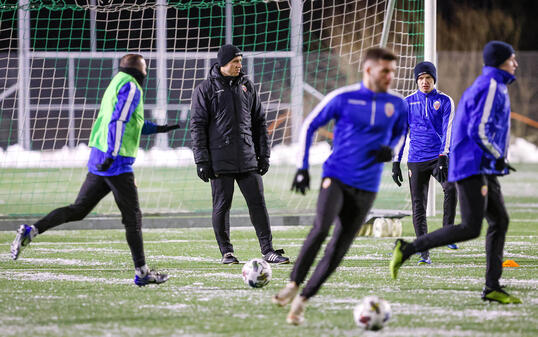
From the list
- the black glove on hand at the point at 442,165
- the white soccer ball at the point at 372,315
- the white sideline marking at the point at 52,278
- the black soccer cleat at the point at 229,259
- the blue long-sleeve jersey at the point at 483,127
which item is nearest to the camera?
the white soccer ball at the point at 372,315

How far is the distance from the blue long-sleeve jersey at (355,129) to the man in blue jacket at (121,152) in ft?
5.57

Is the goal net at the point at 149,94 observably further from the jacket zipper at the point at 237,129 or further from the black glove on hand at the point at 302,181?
the black glove on hand at the point at 302,181

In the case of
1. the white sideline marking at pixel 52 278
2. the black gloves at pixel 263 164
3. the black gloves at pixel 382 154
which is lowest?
the white sideline marking at pixel 52 278

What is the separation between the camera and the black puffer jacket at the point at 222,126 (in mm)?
8461

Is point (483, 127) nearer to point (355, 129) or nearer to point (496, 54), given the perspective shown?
point (496, 54)

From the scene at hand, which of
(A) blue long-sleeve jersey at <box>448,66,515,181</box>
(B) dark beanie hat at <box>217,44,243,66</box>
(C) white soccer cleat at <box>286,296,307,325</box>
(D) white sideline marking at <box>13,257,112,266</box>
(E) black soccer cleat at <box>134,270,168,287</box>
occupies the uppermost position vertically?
(B) dark beanie hat at <box>217,44,243,66</box>

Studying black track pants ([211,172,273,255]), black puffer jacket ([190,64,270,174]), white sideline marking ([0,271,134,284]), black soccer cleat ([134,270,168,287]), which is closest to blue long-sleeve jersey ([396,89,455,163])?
black track pants ([211,172,273,255])

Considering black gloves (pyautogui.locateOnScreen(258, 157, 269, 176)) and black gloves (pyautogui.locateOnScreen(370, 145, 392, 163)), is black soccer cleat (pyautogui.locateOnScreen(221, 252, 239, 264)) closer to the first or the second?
black gloves (pyautogui.locateOnScreen(258, 157, 269, 176))

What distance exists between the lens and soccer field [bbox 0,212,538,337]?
17.5 feet

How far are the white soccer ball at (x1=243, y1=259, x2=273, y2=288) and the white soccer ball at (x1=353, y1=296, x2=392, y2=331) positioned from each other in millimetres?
1702

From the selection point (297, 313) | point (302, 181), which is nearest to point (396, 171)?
point (302, 181)

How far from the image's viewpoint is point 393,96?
568cm

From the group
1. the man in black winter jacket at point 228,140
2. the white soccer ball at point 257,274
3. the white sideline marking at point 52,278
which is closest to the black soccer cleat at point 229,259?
the man in black winter jacket at point 228,140

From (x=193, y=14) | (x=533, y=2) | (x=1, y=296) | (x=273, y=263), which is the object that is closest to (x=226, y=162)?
(x=273, y=263)
